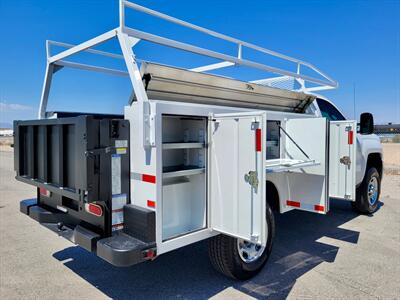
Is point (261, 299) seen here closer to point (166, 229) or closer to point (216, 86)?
point (166, 229)

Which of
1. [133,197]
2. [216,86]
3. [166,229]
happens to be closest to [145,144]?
[133,197]

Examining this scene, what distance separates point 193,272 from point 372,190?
4400 mm

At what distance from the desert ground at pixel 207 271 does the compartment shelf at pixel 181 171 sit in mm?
1205

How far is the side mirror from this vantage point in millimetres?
5109

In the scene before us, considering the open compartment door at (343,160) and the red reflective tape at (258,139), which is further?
the open compartment door at (343,160)

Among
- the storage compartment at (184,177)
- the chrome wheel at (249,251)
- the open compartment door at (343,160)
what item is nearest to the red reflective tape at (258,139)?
the storage compartment at (184,177)

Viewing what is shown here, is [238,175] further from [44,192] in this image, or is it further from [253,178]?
[44,192]

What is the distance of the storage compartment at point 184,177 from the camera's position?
3.09m

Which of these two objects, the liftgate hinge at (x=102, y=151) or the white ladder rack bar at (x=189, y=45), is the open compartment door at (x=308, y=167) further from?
the liftgate hinge at (x=102, y=151)

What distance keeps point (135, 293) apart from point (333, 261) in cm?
246

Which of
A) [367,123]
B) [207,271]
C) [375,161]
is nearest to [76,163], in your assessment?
[207,271]

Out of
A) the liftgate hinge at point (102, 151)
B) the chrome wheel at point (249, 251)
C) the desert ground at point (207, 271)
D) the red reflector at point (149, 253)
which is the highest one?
the liftgate hinge at point (102, 151)

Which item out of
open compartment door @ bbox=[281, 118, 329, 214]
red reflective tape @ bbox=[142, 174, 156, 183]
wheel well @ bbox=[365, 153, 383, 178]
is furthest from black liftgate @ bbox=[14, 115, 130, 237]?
wheel well @ bbox=[365, 153, 383, 178]

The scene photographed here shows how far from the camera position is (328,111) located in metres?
5.83
